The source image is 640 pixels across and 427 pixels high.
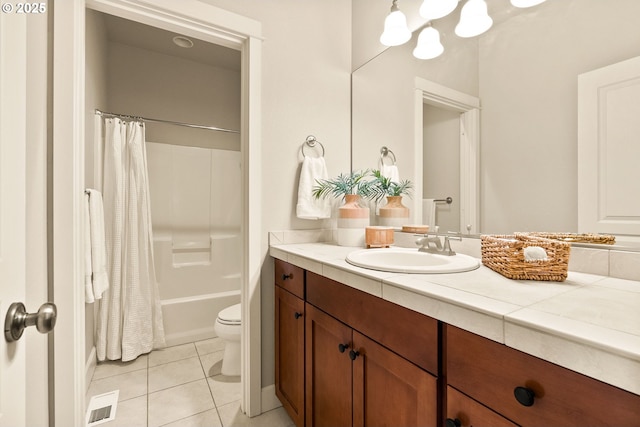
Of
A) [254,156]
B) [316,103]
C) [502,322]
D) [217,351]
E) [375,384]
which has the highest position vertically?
[316,103]

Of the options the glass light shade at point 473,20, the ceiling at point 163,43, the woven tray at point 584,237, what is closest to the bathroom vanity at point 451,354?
the woven tray at point 584,237

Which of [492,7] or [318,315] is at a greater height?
[492,7]

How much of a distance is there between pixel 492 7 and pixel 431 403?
1.48 metres

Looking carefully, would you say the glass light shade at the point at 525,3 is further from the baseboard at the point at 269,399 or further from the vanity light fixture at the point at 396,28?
the baseboard at the point at 269,399

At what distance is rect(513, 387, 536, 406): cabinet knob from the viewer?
0.51m

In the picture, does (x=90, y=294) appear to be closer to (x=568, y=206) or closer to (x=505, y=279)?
(x=505, y=279)

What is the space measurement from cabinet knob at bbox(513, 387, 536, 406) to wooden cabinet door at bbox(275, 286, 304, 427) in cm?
87

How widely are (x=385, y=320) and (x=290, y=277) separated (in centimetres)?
65

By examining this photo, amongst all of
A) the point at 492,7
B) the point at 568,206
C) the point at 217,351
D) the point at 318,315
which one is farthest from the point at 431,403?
the point at 217,351

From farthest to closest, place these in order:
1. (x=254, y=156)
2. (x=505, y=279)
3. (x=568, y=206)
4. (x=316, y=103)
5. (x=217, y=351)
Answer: (x=217, y=351), (x=316, y=103), (x=254, y=156), (x=568, y=206), (x=505, y=279)

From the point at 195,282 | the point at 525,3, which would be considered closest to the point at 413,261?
the point at 525,3

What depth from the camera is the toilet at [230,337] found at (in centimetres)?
185

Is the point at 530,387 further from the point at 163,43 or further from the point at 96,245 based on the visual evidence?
the point at 163,43

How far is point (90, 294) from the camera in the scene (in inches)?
56.4
